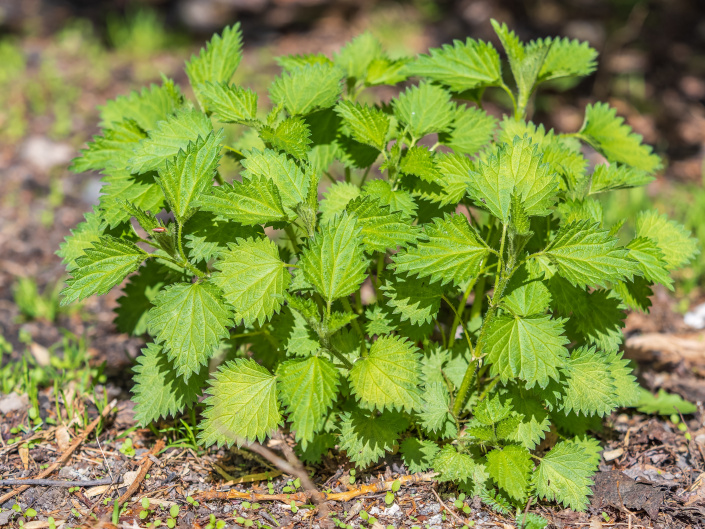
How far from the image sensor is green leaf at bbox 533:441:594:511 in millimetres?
1831

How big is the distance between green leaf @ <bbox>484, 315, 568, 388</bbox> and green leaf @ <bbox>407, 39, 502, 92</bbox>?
2.77 ft

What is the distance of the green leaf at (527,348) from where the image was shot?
1.60m

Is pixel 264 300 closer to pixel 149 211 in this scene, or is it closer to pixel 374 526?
pixel 149 211

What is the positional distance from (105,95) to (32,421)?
323 cm

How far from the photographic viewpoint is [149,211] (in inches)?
73.8

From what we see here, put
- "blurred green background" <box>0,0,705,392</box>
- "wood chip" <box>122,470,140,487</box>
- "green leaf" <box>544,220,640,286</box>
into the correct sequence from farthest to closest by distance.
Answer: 1. "blurred green background" <box>0,0,705,392</box>
2. "wood chip" <box>122,470,140,487</box>
3. "green leaf" <box>544,220,640,286</box>

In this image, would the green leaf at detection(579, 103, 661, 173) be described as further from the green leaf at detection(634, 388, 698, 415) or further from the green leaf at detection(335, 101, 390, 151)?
the green leaf at detection(634, 388, 698, 415)

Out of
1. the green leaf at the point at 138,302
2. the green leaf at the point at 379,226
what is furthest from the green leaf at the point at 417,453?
the green leaf at the point at 138,302

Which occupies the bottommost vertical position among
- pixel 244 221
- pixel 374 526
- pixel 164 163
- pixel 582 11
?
pixel 374 526

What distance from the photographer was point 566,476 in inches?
72.9

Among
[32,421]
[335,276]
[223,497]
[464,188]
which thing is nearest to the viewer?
[335,276]

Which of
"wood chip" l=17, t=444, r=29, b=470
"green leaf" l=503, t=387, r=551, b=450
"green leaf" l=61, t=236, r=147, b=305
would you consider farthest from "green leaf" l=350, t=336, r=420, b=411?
"wood chip" l=17, t=444, r=29, b=470

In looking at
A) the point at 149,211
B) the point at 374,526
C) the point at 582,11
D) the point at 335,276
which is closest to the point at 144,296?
the point at 149,211

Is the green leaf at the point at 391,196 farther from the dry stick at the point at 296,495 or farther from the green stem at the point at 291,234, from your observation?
the dry stick at the point at 296,495
